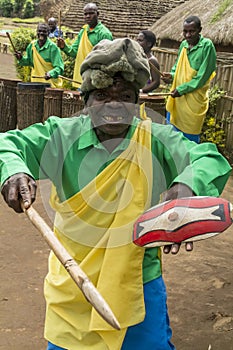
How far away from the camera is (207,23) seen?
11.7 m

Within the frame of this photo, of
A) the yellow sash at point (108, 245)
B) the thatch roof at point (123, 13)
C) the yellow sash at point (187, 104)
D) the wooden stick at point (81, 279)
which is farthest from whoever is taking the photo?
the thatch roof at point (123, 13)

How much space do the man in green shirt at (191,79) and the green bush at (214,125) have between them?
1062 millimetres

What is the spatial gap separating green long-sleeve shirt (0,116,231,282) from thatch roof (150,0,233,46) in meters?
8.61

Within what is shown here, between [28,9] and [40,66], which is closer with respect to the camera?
[40,66]

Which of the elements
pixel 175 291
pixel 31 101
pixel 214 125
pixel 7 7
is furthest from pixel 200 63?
pixel 7 7

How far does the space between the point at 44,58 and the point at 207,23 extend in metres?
4.06

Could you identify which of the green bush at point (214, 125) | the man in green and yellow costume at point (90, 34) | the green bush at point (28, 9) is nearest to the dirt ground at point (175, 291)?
the green bush at point (214, 125)

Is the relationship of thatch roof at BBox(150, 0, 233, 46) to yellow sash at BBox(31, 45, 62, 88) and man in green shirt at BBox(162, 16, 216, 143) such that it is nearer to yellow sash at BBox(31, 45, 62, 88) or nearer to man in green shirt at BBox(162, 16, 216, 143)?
yellow sash at BBox(31, 45, 62, 88)

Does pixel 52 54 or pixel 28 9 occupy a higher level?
pixel 52 54

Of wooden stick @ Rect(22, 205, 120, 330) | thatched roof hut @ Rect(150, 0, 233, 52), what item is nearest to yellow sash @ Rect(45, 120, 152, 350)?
wooden stick @ Rect(22, 205, 120, 330)

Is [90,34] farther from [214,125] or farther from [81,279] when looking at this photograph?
[81,279]

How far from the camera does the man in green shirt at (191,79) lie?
6820mm

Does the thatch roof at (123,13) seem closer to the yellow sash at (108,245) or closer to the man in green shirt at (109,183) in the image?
the man in green shirt at (109,183)

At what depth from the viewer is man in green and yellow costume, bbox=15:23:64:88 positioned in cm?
897
